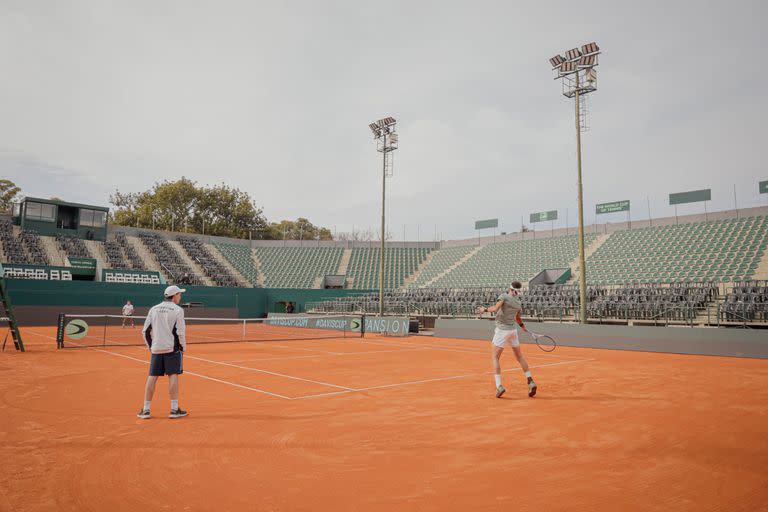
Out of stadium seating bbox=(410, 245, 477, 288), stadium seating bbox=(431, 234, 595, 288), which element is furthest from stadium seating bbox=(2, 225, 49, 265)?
stadium seating bbox=(431, 234, 595, 288)

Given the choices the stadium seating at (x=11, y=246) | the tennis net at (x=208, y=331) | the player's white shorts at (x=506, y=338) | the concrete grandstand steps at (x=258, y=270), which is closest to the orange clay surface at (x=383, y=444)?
the player's white shorts at (x=506, y=338)

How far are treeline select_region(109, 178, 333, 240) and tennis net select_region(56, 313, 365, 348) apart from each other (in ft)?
125

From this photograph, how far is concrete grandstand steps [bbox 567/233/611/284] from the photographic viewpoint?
38.0 m

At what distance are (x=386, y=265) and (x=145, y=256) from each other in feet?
80.7

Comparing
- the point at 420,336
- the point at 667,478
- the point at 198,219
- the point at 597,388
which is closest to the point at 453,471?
the point at 667,478

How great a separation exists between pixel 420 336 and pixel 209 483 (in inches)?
975

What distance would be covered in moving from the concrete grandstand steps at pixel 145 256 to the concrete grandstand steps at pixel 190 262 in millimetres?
2981

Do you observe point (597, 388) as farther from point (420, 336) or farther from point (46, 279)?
point (46, 279)

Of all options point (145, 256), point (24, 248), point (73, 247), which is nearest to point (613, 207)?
point (145, 256)

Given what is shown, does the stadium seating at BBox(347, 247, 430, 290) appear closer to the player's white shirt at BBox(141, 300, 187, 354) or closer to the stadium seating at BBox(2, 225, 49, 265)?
the stadium seating at BBox(2, 225, 49, 265)

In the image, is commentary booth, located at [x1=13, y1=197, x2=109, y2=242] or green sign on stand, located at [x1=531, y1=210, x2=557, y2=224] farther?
green sign on stand, located at [x1=531, y1=210, x2=557, y2=224]

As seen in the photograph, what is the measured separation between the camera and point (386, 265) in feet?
176

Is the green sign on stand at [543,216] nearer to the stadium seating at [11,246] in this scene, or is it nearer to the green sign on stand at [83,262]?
the green sign on stand at [83,262]

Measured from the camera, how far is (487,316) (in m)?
32.1
